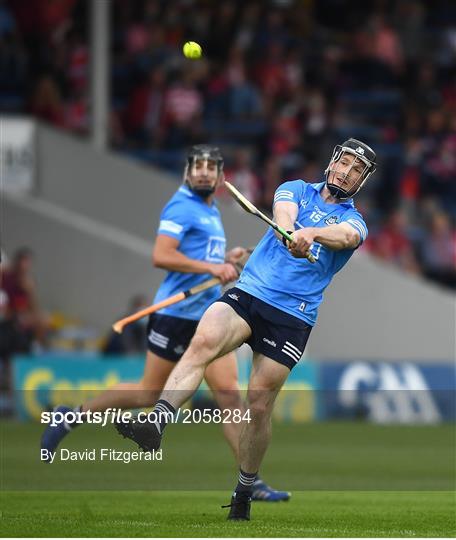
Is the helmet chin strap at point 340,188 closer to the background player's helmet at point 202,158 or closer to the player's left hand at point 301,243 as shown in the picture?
the player's left hand at point 301,243

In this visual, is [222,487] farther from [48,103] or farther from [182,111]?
[48,103]

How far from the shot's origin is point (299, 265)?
30.3 feet

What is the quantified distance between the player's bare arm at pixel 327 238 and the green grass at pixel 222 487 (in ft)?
5.27

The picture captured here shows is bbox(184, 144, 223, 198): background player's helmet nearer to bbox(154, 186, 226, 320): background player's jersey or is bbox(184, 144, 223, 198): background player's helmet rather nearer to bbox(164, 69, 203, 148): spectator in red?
bbox(154, 186, 226, 320): background player's jersey

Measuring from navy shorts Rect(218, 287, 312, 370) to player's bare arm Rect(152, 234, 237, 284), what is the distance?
1615 millimetres

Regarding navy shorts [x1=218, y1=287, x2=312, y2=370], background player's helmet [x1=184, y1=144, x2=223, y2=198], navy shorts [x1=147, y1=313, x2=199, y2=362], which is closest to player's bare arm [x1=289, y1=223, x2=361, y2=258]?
navy shorts [x1=218, y1=287, x2=312, y2=370]

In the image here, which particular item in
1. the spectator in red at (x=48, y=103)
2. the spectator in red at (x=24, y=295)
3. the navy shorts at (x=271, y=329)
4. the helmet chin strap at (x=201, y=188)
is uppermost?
the navy shorts at (x=271, y=329)

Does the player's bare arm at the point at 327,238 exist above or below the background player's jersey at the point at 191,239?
above

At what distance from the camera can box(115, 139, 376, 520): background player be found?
29.4 feet

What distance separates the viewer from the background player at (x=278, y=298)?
353 inches

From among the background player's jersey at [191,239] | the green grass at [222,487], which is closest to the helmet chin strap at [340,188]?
the background player's jersey at [191,239]

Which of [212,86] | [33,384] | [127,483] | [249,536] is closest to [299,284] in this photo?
[249,536]

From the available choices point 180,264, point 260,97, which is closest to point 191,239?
point 180,264

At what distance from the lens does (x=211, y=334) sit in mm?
8953
